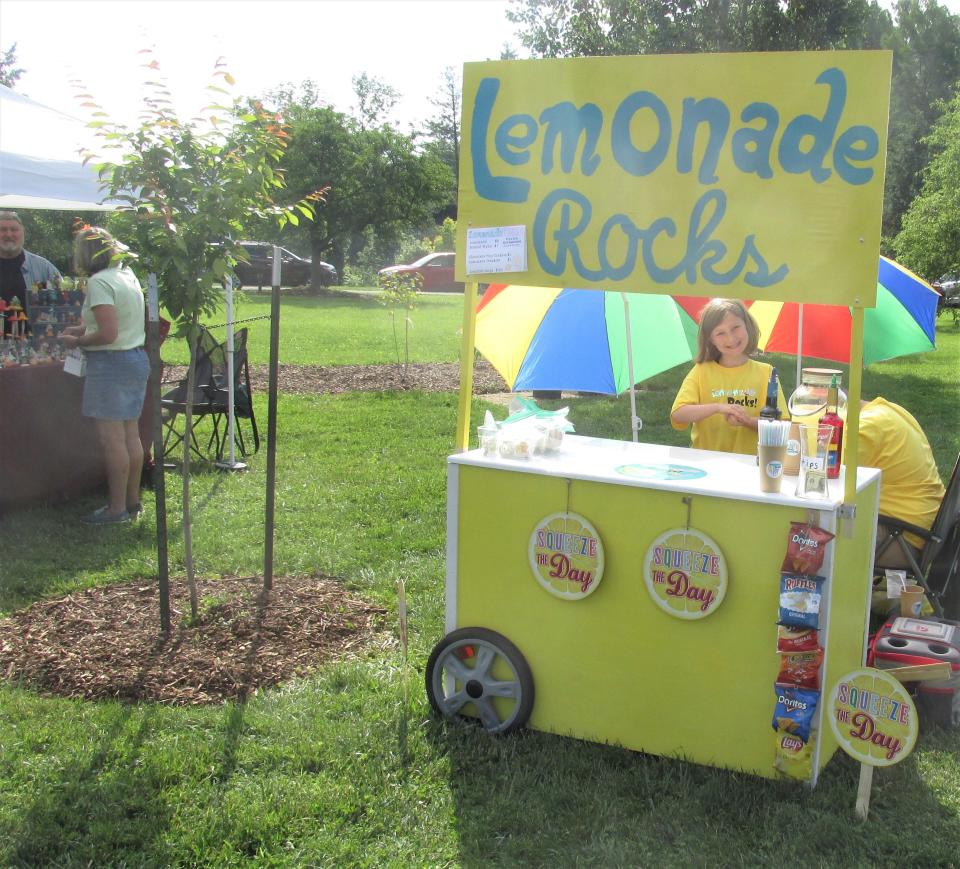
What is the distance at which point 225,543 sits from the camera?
5988mm

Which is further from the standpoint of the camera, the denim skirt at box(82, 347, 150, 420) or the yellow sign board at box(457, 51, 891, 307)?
the denim skirt at box(82, 347, 150, 420)

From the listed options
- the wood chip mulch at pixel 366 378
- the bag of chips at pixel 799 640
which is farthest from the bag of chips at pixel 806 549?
the wood chip mulch at pixel 366 378

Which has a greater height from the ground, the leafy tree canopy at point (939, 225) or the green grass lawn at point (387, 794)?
the leafy tree canopy at point (939, 225)

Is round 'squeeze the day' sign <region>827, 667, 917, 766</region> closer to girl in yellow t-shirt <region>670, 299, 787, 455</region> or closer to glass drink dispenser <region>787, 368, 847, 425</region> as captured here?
glass drink dispenser <region>787, 368, 847, 425</region>

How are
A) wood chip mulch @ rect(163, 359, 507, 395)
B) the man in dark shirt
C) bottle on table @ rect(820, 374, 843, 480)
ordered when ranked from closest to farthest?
bottle on table @ rect(820, 374, 843, 480)
the man in dark shirt
wood chip mulch @ rect(163, 359, 507, 395)

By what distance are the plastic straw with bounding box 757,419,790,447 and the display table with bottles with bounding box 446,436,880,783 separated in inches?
6.5

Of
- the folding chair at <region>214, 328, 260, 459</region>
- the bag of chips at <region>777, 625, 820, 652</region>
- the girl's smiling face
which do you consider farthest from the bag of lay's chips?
the folding chair at <region>214, 328, 260, 459</region>

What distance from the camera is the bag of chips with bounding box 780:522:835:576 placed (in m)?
3.09

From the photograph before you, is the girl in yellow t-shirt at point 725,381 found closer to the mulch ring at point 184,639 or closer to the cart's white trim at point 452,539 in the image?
the cart's white trim at point 452,539

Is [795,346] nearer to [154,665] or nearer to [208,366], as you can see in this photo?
[154,665]

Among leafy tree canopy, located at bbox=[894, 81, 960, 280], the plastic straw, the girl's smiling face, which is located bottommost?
the plastic straw

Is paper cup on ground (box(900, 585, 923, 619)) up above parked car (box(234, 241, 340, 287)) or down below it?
below

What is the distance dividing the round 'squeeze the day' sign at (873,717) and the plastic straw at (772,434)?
0.75 m

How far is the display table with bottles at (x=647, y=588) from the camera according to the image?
130 inches
